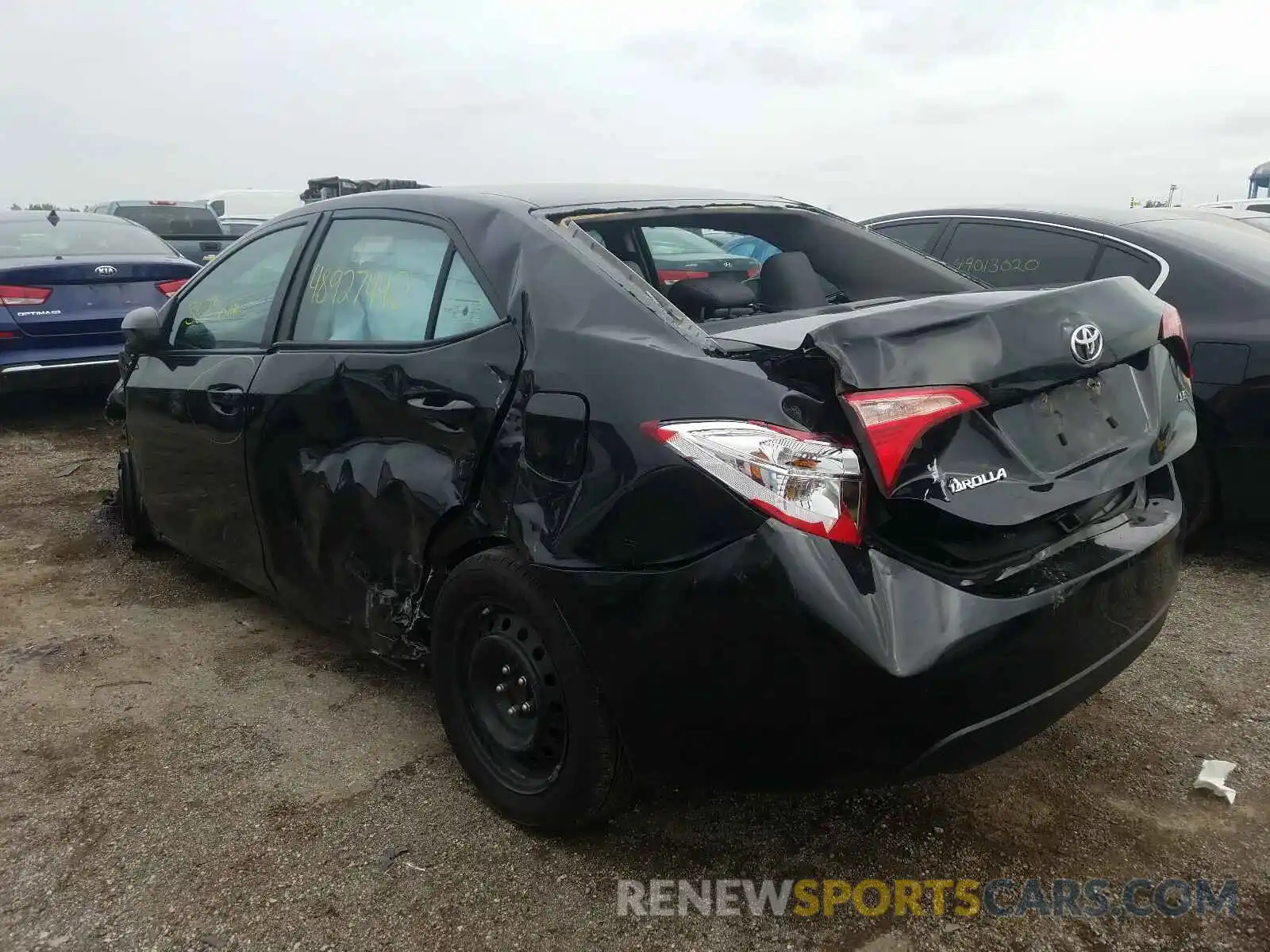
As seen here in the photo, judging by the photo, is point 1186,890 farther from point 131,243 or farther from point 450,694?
point 131,243

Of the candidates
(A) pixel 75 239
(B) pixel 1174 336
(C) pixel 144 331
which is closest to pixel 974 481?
(B) pixel 1174 336

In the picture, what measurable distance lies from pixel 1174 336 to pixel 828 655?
1.30 metres

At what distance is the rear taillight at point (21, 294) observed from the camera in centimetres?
607

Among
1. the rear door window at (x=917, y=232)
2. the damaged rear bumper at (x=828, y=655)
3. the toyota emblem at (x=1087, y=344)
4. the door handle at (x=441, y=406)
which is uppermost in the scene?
the rear door window at (x=917, y=232)

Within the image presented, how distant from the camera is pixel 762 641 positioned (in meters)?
1.80

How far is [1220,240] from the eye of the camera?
13.8ft

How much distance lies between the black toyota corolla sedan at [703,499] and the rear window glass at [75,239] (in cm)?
508

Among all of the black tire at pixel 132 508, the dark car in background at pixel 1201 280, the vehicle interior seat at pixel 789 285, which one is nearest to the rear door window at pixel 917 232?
the dark car in background at pixel 1201 280

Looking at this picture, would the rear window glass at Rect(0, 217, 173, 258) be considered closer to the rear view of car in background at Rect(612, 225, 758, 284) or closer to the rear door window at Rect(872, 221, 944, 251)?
the rear view of car in background at Rect(612, 225, 758, 284)

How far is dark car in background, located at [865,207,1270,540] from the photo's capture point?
3.72m

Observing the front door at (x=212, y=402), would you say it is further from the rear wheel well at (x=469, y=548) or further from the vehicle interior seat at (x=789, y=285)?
the vehicle interior seat at (x=789, y=285)

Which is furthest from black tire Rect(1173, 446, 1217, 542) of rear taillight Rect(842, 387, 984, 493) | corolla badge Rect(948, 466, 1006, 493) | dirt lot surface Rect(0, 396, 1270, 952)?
rear taillight Rect(842, 387, 984, 493)

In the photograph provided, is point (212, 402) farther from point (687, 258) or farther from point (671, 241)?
point (687, 258)

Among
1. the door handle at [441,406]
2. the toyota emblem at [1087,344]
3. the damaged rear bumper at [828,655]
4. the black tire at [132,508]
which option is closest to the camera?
the damaged rear bumper at [828,655]
